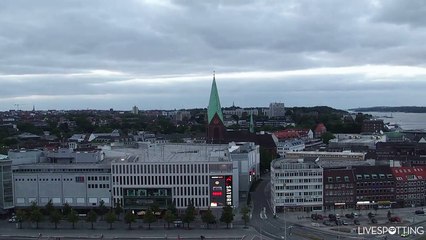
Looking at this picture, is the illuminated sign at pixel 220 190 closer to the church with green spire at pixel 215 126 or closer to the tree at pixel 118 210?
the tree at pixel 118 210

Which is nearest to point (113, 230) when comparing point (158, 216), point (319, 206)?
point (158, 216)

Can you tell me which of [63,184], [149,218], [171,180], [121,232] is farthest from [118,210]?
[63,184]

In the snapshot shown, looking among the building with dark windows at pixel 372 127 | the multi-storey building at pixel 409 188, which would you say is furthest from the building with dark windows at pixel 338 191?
the building with dark windows at pixel 372 127

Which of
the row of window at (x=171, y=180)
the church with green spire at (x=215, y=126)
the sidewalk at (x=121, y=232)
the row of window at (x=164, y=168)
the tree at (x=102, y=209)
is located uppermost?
the church with green spire at (x=215, y=126)

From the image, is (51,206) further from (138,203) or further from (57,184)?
(138,203)

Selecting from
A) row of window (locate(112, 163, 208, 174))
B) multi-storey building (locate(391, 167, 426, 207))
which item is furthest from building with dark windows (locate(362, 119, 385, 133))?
row of window (locate(112, 163, 208, 174))

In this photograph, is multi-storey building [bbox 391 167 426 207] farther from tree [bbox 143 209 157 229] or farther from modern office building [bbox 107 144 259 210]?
tree [bbox 143 209 157 229]
